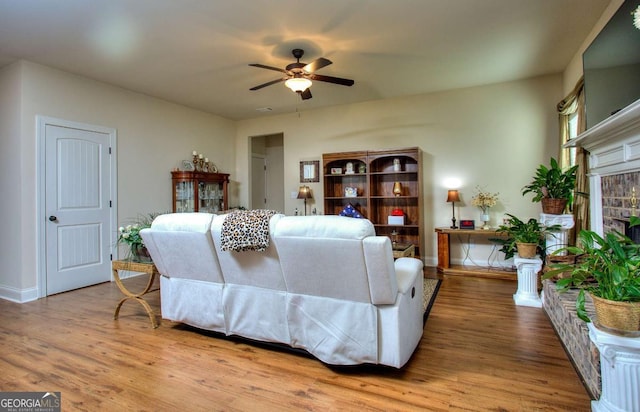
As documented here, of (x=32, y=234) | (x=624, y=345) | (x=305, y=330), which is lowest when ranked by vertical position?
(x=305, y=330)

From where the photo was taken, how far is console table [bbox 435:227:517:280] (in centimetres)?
447

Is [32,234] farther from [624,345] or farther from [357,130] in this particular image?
[624,345]

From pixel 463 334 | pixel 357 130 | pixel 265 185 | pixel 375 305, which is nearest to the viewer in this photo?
pixel 375 305

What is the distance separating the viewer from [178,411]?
1.74 meters

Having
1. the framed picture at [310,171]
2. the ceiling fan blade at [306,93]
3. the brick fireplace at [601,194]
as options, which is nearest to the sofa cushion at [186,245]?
the ceiling fan blade at [306,93]

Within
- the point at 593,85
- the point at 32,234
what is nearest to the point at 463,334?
the point at 593,85

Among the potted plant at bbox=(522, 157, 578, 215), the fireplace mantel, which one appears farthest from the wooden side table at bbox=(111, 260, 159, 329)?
the potted plant at bbox=(522, 157, 578, 215)

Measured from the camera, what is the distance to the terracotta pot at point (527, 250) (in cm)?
330

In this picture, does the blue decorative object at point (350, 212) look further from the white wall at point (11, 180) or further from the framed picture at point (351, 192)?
the white wall at point (11, 180)

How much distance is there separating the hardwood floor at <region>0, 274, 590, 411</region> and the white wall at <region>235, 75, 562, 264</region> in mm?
2302

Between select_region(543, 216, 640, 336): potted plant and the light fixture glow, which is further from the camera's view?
the light fixture glow

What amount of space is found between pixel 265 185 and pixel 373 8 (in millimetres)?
5263

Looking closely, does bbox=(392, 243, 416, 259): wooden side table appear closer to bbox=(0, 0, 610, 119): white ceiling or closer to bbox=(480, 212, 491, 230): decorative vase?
bbox=(480, 212, 491, 230): decorative vase

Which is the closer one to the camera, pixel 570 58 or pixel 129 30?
pixel 129 30
